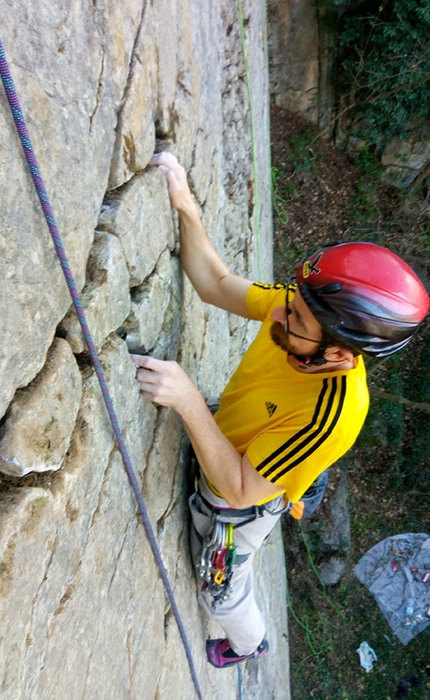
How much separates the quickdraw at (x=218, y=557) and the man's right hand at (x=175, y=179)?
1.26m

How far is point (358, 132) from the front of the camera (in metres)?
7.54

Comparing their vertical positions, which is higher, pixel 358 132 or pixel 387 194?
pixel 358 132

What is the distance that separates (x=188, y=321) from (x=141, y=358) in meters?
0.73

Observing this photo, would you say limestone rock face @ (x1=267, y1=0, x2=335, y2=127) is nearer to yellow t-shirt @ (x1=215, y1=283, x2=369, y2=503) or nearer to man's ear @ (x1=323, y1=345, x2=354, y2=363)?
yellow t-shirt @ (x1=215, y1=283, x2=369, y2=503)

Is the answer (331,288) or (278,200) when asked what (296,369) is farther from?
(278,200)

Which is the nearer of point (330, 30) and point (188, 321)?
point (188, 321)

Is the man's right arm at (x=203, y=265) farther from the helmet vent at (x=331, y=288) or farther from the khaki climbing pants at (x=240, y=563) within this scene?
the khaki climbing pants at (x=240, y=563)

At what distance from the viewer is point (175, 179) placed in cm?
178

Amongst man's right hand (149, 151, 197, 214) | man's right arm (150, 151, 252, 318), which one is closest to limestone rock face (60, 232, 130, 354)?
man's right hand (149, 151, 197, 214)

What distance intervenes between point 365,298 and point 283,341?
34 centimetres

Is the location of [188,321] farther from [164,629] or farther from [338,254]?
[164,629]

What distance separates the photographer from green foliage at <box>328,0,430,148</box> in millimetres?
6422

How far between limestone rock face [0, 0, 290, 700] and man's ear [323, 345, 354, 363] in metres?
0.58

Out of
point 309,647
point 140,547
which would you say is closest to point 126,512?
point 140,547
